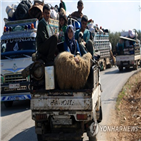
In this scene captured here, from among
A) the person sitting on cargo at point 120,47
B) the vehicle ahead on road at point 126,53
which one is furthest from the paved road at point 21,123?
the person sitting on cargo at point 120,47

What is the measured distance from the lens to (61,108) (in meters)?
4.66

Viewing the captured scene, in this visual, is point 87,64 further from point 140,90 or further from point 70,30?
point 140,90

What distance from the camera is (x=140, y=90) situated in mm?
11414

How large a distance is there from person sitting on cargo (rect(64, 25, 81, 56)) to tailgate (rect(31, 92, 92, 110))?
128cm

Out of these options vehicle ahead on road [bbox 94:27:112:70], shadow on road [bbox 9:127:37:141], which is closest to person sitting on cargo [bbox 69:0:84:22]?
vehicle ahead on road [bbox 94:27:112:70]

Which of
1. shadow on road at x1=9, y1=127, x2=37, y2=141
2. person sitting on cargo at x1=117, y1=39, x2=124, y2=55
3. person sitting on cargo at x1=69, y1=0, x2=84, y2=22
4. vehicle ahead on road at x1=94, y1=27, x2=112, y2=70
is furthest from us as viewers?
vehicle ahead on road at x1=94, y1=27, x2=112, y2=70

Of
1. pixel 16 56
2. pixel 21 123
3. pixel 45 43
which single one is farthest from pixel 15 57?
pixel 45 43

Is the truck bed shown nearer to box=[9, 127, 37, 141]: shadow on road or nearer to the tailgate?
the tailgate

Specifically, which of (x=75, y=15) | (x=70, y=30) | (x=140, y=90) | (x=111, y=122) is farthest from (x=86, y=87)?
(x=75, y=15)

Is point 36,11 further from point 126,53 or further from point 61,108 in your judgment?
point 126,53

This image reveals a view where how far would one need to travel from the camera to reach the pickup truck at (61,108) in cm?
457

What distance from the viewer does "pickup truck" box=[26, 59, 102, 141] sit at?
457 cm

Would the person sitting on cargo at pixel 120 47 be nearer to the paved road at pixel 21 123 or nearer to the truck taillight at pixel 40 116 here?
the paved road at pixel 21 123

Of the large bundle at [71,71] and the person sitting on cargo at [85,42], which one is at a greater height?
the person sitting on cargo at [85,42]
